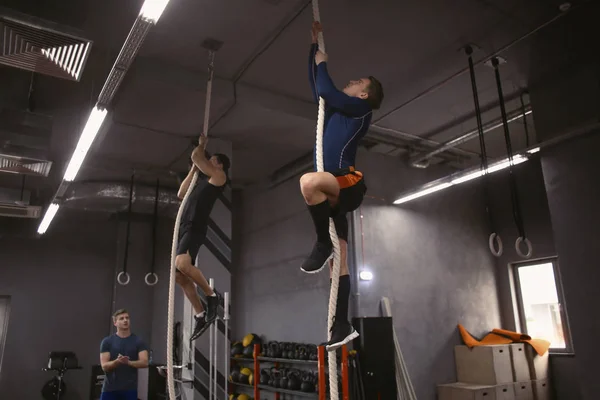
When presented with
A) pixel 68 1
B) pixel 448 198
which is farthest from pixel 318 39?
pixel 448 198

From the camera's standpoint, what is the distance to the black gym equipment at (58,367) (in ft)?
27.1

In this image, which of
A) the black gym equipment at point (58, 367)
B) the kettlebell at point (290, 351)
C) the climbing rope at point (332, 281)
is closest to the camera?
the climbing rope at point (332, 281)

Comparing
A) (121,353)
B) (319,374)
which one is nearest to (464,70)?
(319,374)

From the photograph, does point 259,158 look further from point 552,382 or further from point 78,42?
point 552,382

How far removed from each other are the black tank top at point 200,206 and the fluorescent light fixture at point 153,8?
3.92 ft

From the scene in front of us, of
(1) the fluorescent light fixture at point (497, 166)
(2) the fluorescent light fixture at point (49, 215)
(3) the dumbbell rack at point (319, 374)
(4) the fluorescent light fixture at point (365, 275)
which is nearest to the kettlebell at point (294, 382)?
(3) the dumbbell rack at point (319, 374)

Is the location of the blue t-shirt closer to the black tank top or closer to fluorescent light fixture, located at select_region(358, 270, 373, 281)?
the black tank top

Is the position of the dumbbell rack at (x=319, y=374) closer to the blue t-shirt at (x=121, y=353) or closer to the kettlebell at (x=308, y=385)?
the kettlebell at (x=308, y=385)

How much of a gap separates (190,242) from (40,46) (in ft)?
6.20

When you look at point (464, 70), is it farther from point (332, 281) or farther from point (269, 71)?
point (332, 281)

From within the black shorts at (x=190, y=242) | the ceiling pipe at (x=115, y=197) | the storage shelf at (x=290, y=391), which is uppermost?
the ceiling pipe at (x=115, y=197)

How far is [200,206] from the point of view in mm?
3240

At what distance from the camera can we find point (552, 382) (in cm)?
710

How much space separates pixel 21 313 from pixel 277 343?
5.85 m
